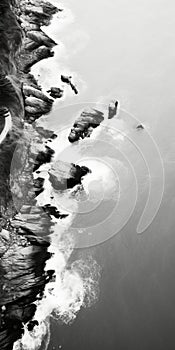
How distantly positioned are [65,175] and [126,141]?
451 centimetres

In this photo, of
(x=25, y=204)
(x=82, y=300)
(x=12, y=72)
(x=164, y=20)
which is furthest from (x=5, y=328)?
(x=164, y=20)

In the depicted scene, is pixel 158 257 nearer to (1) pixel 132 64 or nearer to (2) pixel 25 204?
(2) pixel 25 204

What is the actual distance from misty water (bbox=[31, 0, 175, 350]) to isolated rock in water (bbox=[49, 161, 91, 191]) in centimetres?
96

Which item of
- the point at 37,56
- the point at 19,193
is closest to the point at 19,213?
the point at 19,193

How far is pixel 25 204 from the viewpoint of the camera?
50.5 ft

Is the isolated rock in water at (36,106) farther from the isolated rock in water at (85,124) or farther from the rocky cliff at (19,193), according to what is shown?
the isolated rock in water at (85,124)

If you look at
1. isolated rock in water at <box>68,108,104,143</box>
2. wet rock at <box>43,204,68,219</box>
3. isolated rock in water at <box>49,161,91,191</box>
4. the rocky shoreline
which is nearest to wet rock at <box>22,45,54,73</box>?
the rocky shoreline

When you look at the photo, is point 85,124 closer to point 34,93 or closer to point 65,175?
point 34,93

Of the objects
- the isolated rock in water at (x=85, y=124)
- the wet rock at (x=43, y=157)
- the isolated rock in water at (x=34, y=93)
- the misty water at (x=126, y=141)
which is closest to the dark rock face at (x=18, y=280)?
the misty water at (x=126, y=141)

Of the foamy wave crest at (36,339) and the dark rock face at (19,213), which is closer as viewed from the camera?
the foamy wave crest at (36,339)

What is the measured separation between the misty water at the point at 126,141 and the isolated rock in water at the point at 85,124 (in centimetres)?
58

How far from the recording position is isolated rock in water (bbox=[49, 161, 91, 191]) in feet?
53.8

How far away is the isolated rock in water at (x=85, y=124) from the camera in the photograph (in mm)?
18955

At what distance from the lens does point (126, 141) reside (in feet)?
62.1
